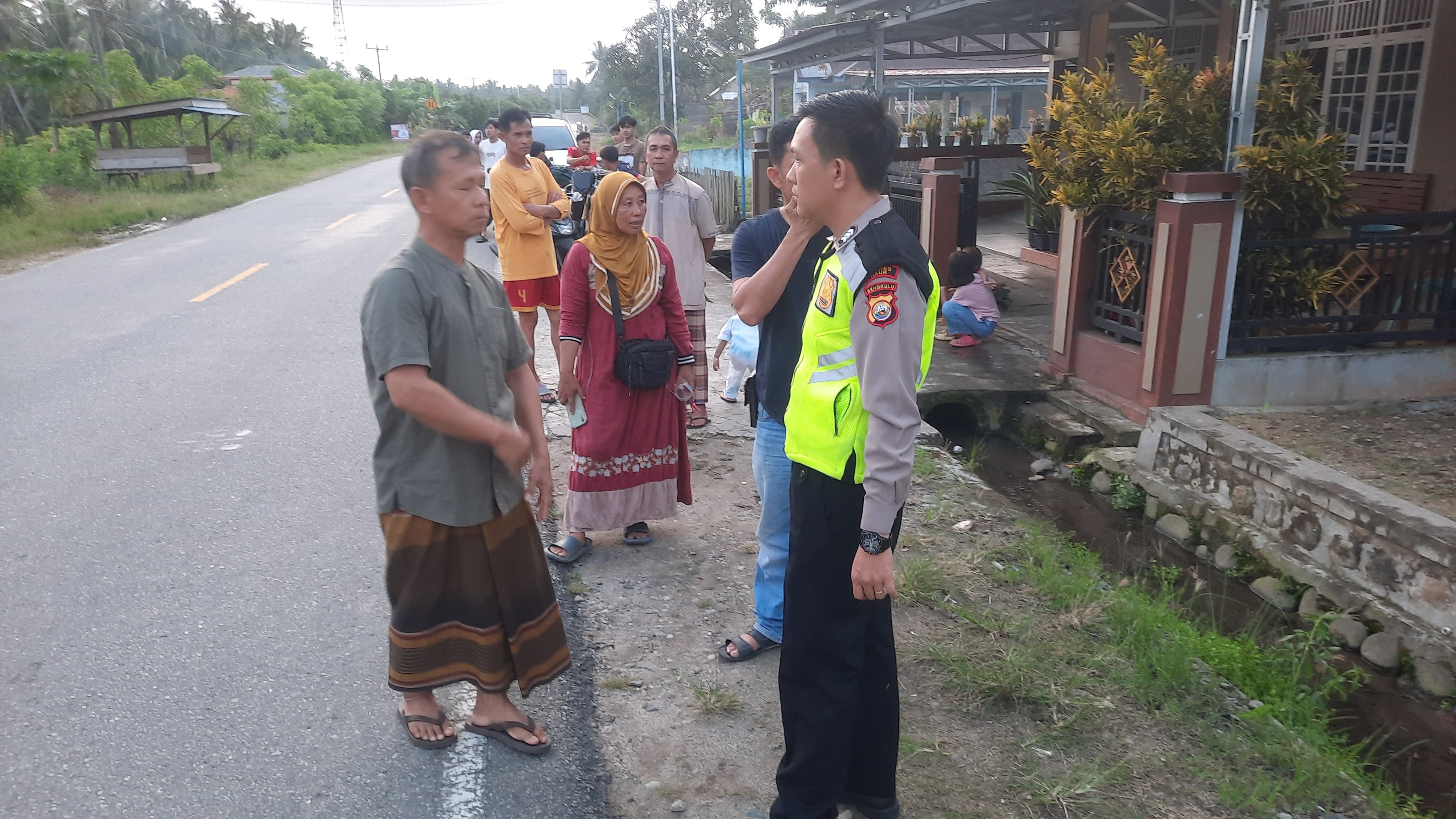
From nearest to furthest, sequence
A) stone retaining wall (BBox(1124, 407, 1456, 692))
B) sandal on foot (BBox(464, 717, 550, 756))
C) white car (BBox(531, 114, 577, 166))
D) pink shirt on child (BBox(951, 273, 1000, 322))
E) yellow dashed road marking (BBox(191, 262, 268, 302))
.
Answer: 1. sandal on foot (BBox(464, 717, 550, 756))
2. stone retaining wall (BBox(1124, 407, 1456, 692))
3. pink shirt on child (BBox(951, 273, 1000, 322))
4. yellow dashed road marking (BBox(191, 262, 268, 302))
5. white car (BBox(531, 114, 577, 166))

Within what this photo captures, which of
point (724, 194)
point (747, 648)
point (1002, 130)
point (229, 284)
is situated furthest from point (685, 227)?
point (724, 194)

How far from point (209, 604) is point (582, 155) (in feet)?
30.7

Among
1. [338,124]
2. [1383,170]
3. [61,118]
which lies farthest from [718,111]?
[1383,170]

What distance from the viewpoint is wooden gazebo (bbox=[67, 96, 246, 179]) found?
21.9 meters

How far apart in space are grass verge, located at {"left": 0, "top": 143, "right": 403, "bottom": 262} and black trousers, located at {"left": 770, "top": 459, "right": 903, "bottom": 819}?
14000mm

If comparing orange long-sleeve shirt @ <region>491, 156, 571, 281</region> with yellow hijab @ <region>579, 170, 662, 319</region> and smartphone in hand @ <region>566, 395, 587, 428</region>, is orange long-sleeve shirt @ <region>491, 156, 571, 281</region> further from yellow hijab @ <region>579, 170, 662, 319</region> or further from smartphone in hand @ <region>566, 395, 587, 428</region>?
smartphone in hand @ <region>566, 395, 587, 428</region>

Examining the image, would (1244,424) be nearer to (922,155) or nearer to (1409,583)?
(1409,583)

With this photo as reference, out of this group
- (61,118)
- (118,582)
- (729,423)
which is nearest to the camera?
(118,582)

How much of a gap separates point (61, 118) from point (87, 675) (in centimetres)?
2859

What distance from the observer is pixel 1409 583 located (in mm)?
4246

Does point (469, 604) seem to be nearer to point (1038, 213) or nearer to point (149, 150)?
point (1038, 213)

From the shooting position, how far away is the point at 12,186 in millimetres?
16234

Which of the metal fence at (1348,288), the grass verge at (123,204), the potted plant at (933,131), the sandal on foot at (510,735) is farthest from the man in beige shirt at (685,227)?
the grass verge at (123,204)

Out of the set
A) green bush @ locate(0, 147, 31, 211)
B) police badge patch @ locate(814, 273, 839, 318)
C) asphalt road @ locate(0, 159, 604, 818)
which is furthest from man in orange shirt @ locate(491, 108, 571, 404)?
green bush @ locate(0, 147, 31, 211)
